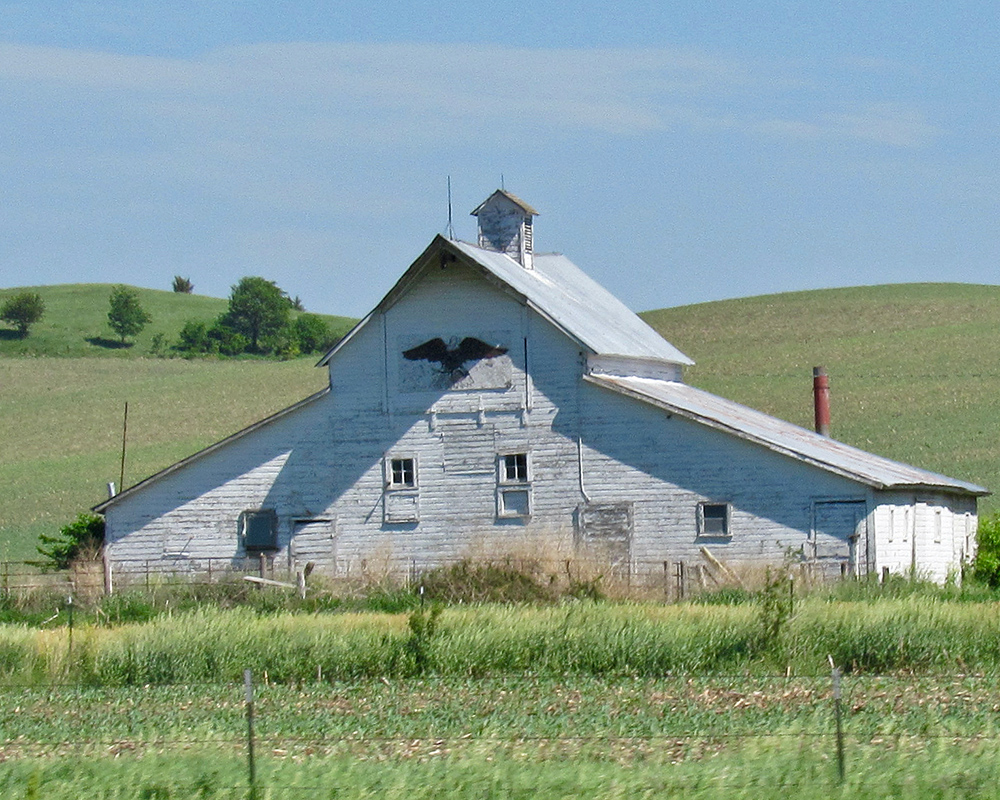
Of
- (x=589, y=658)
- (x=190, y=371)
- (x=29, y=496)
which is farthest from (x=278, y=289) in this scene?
(x=589, y=658)

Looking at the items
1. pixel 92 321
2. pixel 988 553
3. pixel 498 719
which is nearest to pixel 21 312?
pixel 92 321

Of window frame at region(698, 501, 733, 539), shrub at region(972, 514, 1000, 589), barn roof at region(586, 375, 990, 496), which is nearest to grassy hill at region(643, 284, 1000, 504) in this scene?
shrub at region(972, 514, 1000, 589)

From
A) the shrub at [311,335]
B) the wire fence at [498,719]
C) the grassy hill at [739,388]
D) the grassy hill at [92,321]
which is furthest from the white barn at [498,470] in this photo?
the shrub at [311,335]

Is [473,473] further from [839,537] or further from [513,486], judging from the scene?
[839,537]

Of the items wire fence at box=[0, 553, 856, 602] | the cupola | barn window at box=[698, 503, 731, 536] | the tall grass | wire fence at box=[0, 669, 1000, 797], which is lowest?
wire fence at box=[0, 669, 1000, 797]

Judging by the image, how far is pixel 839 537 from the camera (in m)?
29.8

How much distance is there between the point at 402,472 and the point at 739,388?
37.8 m

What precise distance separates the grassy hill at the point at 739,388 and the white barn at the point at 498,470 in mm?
14034

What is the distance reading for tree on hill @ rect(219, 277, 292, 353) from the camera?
116 metres

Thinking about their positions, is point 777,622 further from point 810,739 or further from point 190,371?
point 190,371

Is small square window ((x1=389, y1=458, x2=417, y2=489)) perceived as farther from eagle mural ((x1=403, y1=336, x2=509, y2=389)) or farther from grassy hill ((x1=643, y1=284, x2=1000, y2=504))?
grassy hill ((x1=643, y1=284, x2=1000, y2=504))

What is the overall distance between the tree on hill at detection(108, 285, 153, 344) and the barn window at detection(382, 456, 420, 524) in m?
85.7

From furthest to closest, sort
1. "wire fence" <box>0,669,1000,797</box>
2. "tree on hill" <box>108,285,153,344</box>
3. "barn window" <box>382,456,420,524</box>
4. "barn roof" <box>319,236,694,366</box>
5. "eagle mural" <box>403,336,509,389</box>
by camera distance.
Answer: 1. "tree on hill" <box>108,285,153,344</box>
2. "barn window" <box>382,456,420,524</box>
3. "eagle mural" <box>403,336,509,389</box>
4. "barn roof" <box>319,236,694,366</box>
5. "wire fence" <box>0,669,1000,797</box>

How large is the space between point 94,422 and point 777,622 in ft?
190
